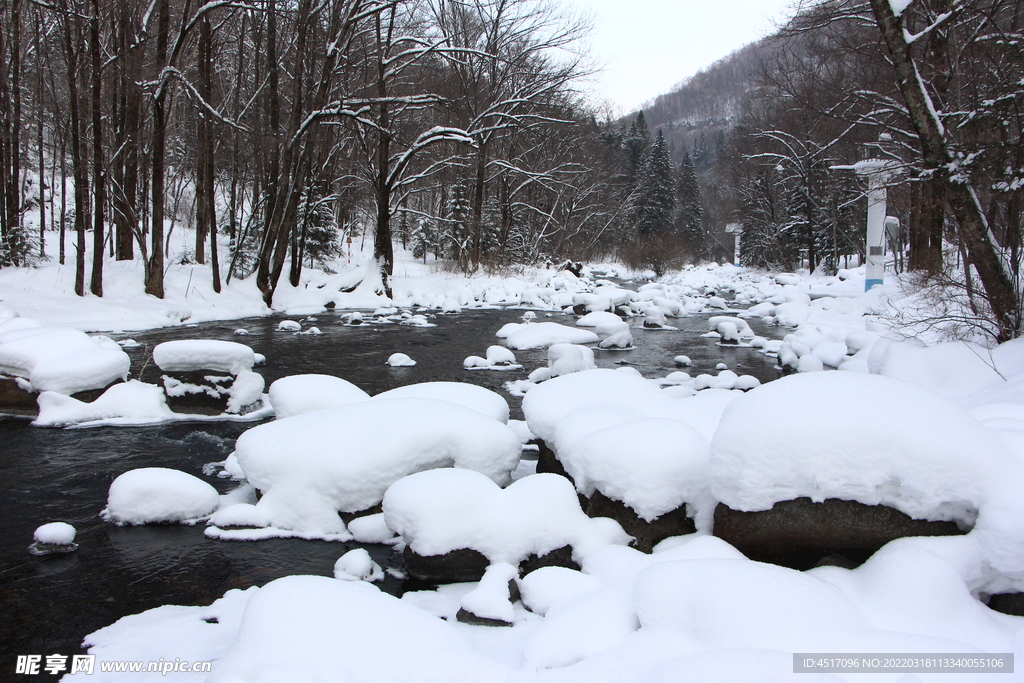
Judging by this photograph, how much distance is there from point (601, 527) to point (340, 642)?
1.68 meters

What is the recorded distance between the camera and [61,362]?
6.29m

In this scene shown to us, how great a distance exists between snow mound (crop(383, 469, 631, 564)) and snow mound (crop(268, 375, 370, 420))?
6.56 feet

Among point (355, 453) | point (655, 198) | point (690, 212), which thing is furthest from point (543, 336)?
point (690, 212)

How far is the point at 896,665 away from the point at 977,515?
1130 millimetres

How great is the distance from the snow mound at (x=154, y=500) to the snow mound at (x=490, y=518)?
1.38 m

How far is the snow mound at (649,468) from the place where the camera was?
142 inches

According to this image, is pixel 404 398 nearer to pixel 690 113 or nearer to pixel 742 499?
pixel 742 499

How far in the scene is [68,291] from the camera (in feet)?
39.4

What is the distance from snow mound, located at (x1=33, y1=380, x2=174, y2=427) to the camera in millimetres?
6016

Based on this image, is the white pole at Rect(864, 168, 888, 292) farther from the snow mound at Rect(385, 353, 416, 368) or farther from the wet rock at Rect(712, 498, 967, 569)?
the wet rock at Rect(712, 498, 967, 569)

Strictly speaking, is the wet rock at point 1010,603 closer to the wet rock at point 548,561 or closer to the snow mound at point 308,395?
the wet rock at point 548,561

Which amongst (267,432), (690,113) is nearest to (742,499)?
(267,432)

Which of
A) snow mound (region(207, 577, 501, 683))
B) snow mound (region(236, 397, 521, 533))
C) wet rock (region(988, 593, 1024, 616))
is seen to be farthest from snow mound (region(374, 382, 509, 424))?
wet rock (region(988, 593, 1024, 616))

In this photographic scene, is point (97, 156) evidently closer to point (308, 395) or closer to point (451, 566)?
point (308, 395)
